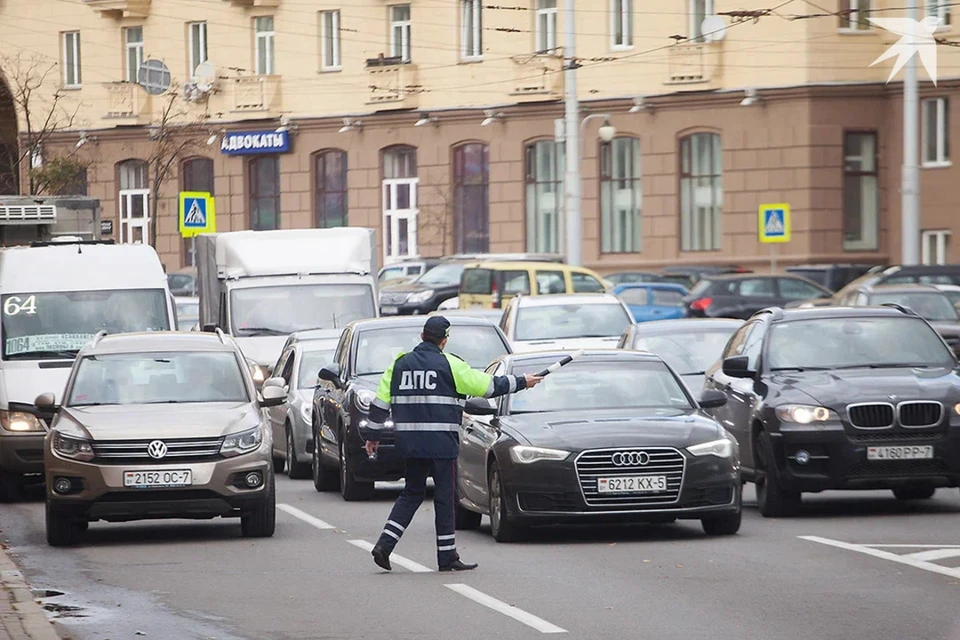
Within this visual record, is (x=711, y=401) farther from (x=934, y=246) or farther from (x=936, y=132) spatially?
(x=936, y=132)

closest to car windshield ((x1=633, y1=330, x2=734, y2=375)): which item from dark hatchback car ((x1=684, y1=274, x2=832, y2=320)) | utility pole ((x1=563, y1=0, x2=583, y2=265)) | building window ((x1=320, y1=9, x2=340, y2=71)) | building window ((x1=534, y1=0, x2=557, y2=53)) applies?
dark hatchback car ((x1=684, y1=274, x2=832, y2=320))

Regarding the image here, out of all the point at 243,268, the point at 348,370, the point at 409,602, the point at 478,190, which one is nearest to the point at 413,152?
the point at 478,190

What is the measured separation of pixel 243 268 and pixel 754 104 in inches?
939

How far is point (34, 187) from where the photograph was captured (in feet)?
128

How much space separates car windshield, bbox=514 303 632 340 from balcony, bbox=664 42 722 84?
23.0 metres

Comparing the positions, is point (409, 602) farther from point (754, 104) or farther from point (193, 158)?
point (193, 158)

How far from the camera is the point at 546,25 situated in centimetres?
5353

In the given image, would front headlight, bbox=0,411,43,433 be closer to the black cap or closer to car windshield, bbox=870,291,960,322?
the black cap

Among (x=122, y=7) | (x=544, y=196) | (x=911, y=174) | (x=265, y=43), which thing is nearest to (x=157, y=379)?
(x=911, y=174)

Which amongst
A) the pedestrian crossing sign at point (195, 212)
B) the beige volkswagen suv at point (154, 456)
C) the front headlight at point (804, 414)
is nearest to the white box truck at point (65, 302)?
the beige volkswagen suv at point (154, 456)

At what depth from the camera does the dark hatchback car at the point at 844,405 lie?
1592cm

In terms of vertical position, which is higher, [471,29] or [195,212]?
[471,29]

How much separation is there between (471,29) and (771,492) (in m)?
39.9

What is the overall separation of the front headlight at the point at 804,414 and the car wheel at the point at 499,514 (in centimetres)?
237
